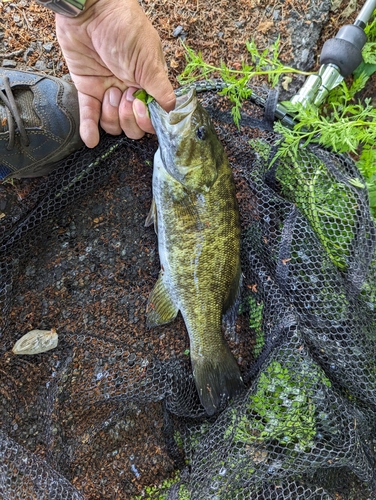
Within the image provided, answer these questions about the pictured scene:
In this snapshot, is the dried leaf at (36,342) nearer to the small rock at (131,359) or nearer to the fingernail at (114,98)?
the small rock at (131,359)

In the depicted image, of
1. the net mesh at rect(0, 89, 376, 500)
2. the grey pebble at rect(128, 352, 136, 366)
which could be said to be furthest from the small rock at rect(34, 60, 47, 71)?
the grey pebble at rect(128, 352, 136, 366)

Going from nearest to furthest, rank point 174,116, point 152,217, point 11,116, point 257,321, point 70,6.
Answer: point 70,6 < point 174,116 < point 11,116 < point 152,217 < point 257,321

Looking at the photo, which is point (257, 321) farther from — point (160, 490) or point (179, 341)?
point (160, 490)

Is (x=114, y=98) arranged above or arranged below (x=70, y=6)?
below

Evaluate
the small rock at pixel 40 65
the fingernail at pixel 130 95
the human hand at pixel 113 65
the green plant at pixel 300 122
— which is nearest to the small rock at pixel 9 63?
the small rock at pixel 40 65

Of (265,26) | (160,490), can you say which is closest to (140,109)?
(265,26)

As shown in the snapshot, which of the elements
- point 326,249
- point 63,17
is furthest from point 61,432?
point 63,17

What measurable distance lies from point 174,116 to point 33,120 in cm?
88

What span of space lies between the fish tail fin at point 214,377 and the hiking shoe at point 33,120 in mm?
1564

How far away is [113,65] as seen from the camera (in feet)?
7.89

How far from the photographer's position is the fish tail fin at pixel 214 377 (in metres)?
2.63

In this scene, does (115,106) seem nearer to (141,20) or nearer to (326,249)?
(141,20)

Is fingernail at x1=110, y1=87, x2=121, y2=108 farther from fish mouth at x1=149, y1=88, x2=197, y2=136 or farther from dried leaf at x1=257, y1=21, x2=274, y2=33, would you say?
dried leaf at x1=257, y1=21, x2=274, y2=33

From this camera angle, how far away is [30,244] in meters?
2.73
